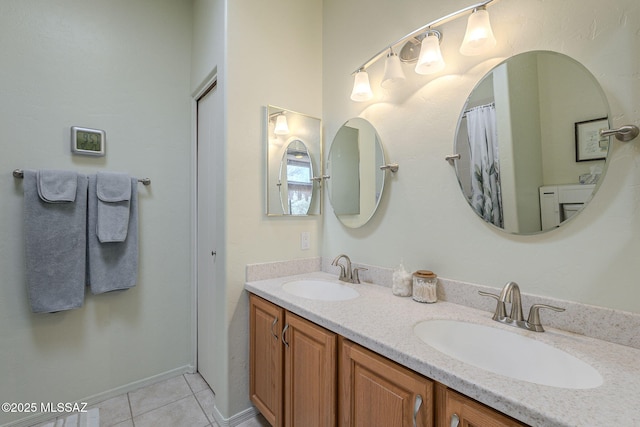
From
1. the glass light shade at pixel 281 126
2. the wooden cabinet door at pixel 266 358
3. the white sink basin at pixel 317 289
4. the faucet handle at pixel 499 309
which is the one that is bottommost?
the wooden cabinet door at pixel 266 358

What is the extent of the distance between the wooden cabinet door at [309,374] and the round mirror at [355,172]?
0.75 m

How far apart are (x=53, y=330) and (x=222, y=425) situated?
1.19 metres

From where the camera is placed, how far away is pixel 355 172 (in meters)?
1.76

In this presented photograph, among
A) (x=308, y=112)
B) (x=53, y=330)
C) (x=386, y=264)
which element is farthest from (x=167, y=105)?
(x=386, y=264)

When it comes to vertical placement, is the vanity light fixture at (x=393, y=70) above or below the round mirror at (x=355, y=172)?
above

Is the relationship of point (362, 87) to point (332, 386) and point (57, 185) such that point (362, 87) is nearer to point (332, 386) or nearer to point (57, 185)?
point (332, 386)

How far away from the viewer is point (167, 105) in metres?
2.13

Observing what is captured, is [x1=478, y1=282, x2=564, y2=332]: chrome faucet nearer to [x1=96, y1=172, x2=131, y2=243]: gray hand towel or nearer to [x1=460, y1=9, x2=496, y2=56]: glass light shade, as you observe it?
[x1=460, y1=9, x2=496, y2=56]: glass light shade

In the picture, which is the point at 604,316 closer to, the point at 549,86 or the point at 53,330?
the point at 549,86

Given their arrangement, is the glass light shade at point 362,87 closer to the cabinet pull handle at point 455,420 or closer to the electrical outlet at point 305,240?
the electrical outlet at point 305,240

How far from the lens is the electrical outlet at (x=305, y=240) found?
1910 millimetres

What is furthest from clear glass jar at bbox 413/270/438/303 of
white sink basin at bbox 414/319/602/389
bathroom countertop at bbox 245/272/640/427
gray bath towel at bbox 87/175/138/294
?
gray bath towel at bbox 87/175/138/294

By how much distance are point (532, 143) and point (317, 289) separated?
1.28 metres

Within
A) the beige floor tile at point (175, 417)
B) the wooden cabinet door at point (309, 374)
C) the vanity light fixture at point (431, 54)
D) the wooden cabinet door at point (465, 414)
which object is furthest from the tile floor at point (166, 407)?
the vanity light fixture at point (431, 54)
